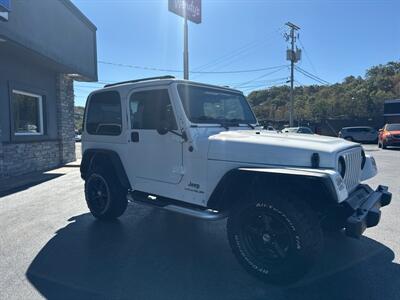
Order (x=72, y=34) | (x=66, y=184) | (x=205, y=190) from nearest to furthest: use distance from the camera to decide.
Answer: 1. (x=205, y=190)
2. (x=66, y=184)
3. (x=72, y=34)

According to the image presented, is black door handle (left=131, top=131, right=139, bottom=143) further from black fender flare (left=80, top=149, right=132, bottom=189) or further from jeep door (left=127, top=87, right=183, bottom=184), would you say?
black fender flare (left=80, top=149, right=132, bottom=189)

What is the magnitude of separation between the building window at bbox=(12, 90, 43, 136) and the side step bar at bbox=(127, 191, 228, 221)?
813cm

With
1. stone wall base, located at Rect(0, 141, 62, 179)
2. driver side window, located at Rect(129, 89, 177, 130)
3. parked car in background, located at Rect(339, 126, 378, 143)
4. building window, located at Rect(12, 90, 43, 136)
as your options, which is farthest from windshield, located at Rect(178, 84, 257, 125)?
parked car in background, located at Rect(339, 126, 378, 143)

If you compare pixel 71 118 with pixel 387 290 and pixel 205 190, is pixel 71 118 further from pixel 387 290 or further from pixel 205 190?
pixel 387 290

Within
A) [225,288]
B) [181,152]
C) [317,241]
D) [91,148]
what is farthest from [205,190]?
[91,148]

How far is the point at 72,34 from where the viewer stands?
13.6 m

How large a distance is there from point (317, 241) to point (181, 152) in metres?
1.89

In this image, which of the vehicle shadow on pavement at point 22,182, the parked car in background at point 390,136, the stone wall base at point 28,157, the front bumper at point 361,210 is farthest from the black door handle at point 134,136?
the parked car in background at point 390,136

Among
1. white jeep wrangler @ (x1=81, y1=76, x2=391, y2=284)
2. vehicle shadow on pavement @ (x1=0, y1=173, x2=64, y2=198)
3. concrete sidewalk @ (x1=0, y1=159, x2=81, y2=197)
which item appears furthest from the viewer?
concrete sidewalk @ (x1=0, y1=159, x2=81, y2=197)

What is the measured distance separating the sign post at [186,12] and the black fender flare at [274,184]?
40.4ft

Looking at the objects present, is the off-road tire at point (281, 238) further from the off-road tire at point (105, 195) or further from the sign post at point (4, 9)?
the sign post at point (4, 9)

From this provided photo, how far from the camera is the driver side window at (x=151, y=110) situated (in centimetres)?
445

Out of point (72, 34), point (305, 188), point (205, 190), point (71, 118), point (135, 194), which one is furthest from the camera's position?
point (71, 118)

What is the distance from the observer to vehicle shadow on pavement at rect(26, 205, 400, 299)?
332 centimetres
